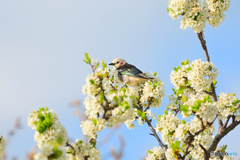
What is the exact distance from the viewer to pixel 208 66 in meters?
5.88

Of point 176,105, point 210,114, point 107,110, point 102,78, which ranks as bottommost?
point 210,114

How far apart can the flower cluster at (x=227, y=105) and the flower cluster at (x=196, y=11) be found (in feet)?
5.16

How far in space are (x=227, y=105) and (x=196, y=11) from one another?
6.66ft

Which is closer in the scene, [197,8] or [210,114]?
[210,114]

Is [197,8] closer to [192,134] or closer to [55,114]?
[192,134]

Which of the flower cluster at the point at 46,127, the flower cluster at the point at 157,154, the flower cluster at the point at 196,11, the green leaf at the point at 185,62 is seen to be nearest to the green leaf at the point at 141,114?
the flower cluster at the point at 157,154

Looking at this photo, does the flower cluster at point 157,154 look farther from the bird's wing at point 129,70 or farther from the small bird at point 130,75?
the bird's wing at point 129,70

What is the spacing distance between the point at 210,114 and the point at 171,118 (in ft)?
4.92

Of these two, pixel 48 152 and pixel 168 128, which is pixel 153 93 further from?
pixel 48 152

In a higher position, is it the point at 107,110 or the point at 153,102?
the point at 153,102

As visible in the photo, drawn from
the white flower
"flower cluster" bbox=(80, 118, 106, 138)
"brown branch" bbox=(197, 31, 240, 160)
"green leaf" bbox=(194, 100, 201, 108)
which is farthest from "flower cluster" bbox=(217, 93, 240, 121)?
the white flower

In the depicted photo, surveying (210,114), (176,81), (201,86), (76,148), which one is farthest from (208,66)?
(76,148)

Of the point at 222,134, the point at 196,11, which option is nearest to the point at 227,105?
the point at 222,134

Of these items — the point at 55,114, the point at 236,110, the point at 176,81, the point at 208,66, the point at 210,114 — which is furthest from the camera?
the point at 176,81
